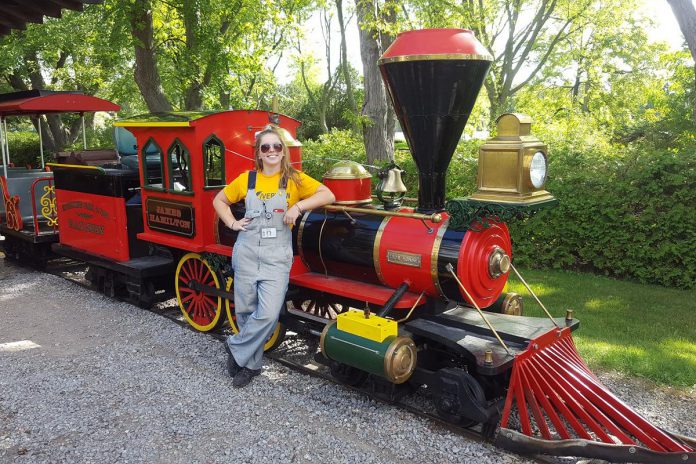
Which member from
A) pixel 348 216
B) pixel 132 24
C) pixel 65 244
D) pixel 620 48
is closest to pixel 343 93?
pixel 620 48

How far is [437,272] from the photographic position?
4051 mm

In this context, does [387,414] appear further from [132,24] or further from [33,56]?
[33,56]

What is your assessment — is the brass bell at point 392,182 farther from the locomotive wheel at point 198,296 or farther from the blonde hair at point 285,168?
the locomotive wheel at point 198,296

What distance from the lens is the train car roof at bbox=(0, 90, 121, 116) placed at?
8.99 m

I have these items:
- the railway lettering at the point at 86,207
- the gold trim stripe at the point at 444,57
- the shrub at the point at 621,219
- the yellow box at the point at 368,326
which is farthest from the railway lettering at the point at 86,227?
the shrub at the point at 621,219

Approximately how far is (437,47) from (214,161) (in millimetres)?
2759

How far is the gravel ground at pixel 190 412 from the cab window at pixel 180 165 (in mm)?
1542

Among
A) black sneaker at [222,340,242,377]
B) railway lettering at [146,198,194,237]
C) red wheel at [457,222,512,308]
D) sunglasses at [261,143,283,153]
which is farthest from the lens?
railway lettering at [146,198,194,237]

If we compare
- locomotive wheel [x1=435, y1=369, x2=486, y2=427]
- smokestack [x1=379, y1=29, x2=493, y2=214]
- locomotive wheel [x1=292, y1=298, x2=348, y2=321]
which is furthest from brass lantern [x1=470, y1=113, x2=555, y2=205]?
locomotive wheel [x1=292, y1=298, x2=348, y2=321]

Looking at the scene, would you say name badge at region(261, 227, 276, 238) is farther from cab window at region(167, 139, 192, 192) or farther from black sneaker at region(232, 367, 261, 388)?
cab window at region(167, 139, 192, 192)

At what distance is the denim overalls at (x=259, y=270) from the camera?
14.5 feet

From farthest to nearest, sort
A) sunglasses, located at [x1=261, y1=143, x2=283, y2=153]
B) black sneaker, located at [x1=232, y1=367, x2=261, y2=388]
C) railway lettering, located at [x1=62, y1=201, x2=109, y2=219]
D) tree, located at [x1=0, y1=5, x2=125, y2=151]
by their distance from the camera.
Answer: tree, located at [x1=0, y1=5, x2=125, y2=151]
railway lettering, located at [x1=62, y1=201, x2=109, y2=219]
black sneaker, located at [x1=232, y1=367, x2=261, y2=388]
sunglasses, located at [x1=261, y1=143, x2=283, y2=153]

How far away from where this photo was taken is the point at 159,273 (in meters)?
6.34

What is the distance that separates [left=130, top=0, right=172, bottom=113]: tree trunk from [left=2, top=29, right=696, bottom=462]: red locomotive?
30.3 ft
